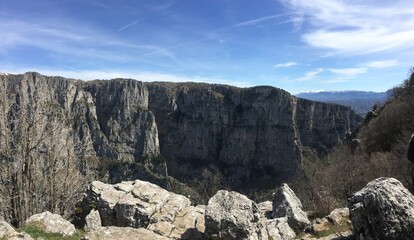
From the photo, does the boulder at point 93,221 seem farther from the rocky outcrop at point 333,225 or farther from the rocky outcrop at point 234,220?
the rocky outcrop at point 333,225

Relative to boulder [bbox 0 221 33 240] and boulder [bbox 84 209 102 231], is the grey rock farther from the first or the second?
boulder [bbox 0 221 33 240]

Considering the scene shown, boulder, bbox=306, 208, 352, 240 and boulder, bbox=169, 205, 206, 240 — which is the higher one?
boulder, bbox=306, 208, 352, 240

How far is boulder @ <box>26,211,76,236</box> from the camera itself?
1975cm

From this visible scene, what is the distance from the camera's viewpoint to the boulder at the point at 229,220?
19078mm

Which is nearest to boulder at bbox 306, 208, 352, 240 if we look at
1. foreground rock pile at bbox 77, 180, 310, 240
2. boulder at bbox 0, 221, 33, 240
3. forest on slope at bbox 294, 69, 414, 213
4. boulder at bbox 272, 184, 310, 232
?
boulder at bbox 272, 184, 310, 232

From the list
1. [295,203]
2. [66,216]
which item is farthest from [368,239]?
[66,216]

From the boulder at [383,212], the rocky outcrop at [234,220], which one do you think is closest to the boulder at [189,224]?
the rocky outcrop at [234,220]

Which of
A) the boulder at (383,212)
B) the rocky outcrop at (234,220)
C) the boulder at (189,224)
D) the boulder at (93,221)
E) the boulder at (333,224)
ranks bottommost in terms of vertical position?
the boulder at (93,221)

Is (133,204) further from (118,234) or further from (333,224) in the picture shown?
(333,224)

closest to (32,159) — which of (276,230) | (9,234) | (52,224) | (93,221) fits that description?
(93,221)

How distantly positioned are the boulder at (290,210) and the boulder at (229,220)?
508cm

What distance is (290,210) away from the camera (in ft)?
86.5

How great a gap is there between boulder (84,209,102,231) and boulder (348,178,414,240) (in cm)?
1643

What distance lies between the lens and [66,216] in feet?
96.7
